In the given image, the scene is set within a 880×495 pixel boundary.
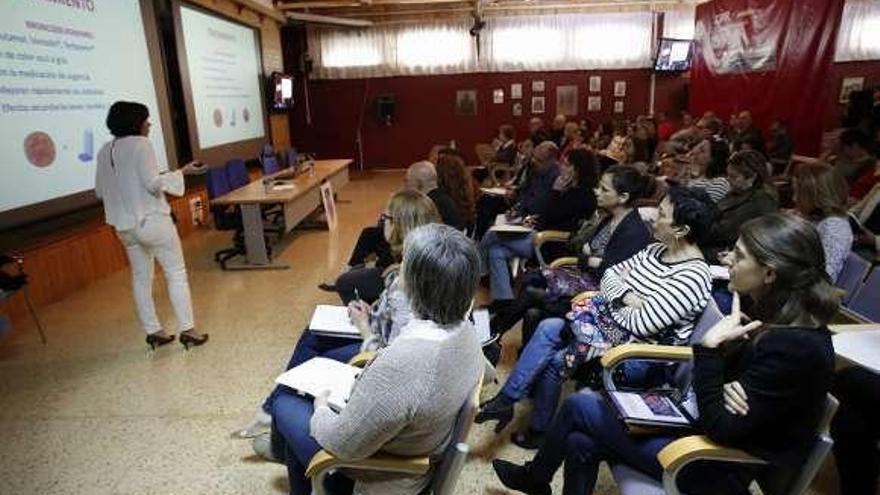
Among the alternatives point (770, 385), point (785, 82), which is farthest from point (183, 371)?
point (785, 82)

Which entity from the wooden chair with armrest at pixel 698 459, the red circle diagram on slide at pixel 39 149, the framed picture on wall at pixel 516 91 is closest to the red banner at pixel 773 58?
the framed picture on wall at pixel 516 91

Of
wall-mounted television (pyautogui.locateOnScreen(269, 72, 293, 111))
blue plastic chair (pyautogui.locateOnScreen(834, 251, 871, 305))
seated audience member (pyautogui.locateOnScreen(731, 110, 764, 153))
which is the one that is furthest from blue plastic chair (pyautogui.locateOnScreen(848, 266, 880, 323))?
wall-mounted television (pyautogui.locateOnScreen(269, 72, 293, 111))

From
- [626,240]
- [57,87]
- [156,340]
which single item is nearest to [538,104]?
[57,87]

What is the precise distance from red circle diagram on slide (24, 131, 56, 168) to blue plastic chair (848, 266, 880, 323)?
512 centimetres

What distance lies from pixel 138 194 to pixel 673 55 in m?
9.34

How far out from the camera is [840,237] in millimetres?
2412

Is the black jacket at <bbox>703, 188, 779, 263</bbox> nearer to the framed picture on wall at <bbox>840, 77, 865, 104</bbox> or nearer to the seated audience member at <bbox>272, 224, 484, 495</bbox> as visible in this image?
the seated audience member at <bbox>272, 224, 484, 495</bbox>

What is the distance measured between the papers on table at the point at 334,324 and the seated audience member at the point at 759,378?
950 mm

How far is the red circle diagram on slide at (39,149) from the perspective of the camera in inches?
154

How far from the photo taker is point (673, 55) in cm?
956

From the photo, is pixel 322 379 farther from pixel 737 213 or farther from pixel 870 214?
pixel 870 214

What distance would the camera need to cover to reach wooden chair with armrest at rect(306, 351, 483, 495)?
131 centimetres

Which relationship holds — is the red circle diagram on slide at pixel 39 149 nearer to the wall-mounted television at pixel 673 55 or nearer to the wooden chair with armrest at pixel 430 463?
the wooden chair with armrest at pixel 430 463

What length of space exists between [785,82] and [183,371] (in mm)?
6038
